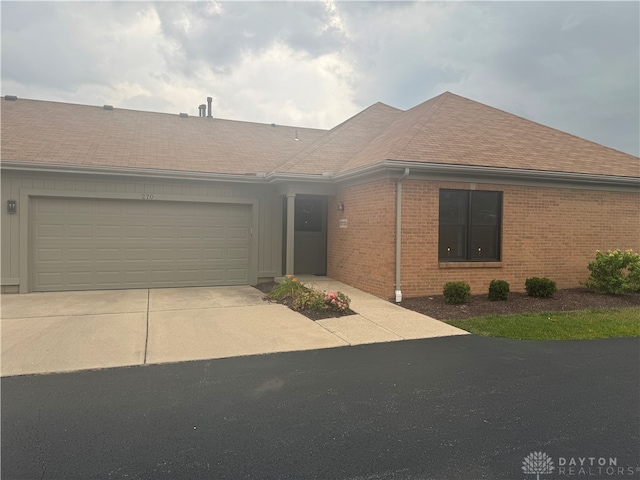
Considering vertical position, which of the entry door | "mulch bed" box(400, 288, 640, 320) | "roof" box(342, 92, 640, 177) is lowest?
"mulch bed" box(400, 288, 640, 320)

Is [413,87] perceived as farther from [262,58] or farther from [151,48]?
[151,48]

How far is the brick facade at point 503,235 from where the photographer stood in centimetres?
932

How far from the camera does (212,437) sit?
10.8 feet

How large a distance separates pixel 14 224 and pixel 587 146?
16183 millimetres

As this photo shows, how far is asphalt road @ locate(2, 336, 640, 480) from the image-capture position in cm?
290

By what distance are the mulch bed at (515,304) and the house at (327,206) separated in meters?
0.61

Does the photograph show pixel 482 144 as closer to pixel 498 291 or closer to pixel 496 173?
pixel 496 173

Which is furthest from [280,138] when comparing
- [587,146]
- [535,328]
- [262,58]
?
[535,328]

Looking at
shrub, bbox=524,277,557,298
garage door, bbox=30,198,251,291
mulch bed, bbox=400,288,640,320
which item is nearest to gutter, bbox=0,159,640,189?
garage door, bbox=30,198,251,291

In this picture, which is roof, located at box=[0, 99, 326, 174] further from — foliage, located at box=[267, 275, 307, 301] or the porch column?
foliage, located at box=[267, 275, 307, 301]

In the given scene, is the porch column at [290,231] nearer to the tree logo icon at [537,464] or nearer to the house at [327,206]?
the house at [327,206]

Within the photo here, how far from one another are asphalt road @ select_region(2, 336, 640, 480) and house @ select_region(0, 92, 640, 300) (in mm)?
4600

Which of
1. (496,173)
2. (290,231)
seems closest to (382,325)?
(290,231)

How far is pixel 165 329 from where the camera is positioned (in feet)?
22.0
